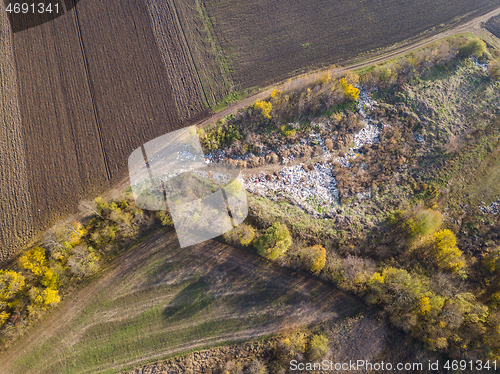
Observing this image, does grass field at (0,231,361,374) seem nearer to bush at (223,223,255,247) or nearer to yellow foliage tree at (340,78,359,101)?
bush at (223,223,255,247)

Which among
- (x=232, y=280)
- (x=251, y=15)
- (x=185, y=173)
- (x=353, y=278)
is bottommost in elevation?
(x=353, y=278)

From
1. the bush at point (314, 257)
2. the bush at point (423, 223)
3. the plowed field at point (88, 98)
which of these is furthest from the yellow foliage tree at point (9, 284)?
the bush at point (423, 223)

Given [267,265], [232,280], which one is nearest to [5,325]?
[232,280]

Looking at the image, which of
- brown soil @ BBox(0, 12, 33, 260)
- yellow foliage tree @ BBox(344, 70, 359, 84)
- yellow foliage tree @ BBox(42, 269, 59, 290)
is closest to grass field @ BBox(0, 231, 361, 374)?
yellow foliage tree @ BBox(42, 269, 59, 290)

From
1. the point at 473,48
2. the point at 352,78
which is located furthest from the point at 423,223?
the point at 473,48

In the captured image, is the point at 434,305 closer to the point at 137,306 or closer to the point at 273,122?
the point at 273,122

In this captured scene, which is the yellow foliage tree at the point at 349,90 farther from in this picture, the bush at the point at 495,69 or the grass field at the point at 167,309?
the grass field at the point at 167,309

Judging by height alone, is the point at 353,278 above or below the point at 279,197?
below
